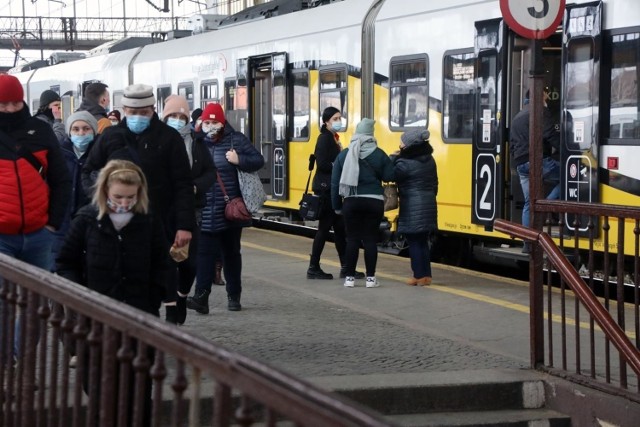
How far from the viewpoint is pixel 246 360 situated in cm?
275

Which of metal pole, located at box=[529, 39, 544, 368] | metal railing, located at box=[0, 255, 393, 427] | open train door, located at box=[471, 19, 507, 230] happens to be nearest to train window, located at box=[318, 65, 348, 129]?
open train door, located at box=[471, 19, 507, 230]

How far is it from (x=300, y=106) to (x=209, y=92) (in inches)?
132

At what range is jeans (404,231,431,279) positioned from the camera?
10.6 m

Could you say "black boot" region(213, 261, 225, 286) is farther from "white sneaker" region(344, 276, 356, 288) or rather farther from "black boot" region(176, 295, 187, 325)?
"black boot" region(176, 295, 187, 325)

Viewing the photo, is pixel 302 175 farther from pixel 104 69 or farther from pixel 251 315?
pixel 104 69

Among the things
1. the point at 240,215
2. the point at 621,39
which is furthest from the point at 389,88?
the point at 240,215

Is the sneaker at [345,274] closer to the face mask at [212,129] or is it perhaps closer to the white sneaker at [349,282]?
the white sneaker at [349,282]

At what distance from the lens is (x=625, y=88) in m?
10.0

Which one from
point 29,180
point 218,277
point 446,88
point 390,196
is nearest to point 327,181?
point 390,196

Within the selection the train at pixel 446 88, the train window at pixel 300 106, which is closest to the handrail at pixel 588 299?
the train at pixel 446 88

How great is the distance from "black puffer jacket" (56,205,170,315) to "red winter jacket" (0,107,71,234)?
0.99 m

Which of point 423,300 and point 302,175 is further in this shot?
point 302,175

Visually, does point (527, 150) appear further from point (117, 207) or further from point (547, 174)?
point (117, 207)

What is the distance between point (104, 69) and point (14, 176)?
Answer: 18607mm
